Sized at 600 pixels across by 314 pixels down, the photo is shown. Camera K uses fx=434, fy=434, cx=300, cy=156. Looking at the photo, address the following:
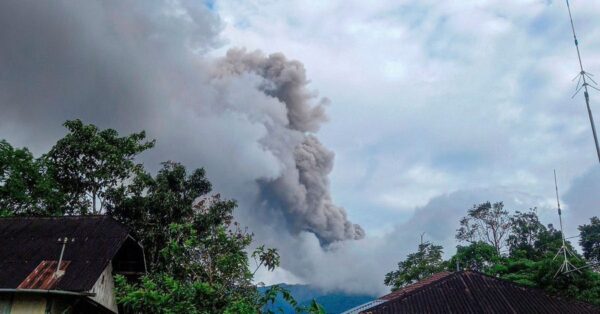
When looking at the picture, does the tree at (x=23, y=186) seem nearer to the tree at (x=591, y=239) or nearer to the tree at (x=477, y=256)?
the tree at (x=477, y=256)

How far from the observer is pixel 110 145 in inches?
899

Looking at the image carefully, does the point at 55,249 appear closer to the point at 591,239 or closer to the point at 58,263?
the point at 58,263

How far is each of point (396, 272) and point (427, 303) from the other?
83.7 ft

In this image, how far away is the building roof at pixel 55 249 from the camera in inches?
459

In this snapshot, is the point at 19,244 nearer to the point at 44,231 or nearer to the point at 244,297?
the point at 44,231

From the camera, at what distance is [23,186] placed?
67.3 feet

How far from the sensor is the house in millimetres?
11445

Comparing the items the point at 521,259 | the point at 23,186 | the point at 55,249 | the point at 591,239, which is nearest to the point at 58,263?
the point at 55,249

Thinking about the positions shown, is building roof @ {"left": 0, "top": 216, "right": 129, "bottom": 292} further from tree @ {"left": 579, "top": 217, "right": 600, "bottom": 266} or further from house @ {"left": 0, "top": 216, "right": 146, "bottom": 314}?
tree @ {"left": 579, "top": 217, "right": 600, "bottom": 266}

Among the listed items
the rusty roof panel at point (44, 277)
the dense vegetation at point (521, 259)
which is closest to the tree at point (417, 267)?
the dense vegetation at point (521, 259)

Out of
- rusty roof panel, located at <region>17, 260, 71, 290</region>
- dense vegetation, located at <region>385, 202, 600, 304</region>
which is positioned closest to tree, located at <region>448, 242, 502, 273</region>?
dense vegetation, located at <region>385, 202, 600, 304</region>

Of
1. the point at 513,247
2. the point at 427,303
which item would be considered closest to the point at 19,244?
the point at 427,303

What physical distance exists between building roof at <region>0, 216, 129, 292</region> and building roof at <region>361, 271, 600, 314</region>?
813 centimetres

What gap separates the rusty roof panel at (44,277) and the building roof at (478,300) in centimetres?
883
